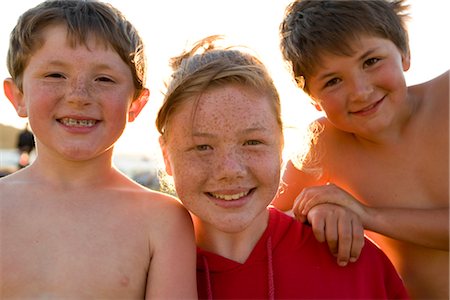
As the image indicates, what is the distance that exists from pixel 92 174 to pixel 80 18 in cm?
64

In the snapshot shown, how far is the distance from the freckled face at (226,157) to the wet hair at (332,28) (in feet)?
2.47

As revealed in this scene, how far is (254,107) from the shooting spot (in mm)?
1968

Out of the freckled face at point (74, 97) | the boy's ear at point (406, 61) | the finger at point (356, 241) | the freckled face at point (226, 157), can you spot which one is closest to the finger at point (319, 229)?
the finger at point (356, 241)

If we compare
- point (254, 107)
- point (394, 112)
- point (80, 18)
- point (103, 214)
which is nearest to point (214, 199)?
point (254, 107)

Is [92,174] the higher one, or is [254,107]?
[254,107]

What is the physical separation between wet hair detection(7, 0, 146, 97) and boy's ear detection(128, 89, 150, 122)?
4 centimetres

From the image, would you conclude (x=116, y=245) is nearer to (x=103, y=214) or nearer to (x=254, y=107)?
(x=103, y=214)

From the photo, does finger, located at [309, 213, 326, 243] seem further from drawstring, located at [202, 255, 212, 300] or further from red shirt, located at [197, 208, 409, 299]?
drawstring, located at [202, 255, 212, 300]

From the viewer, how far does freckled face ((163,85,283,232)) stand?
1.92m

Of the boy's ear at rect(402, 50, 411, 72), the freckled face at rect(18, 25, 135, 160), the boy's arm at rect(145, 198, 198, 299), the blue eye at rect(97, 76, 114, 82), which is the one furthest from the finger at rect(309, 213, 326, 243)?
the boy's ear at rect(402, 50, 411, 72)

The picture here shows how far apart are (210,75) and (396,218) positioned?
41.8 inches

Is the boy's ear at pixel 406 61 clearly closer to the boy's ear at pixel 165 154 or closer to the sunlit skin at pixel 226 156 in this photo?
the sunlit skin at pixel 226 156

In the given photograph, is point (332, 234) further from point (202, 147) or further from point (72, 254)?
point (72, 254)

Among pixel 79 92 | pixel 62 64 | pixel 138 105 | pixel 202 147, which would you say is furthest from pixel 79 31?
pixel 202 147
